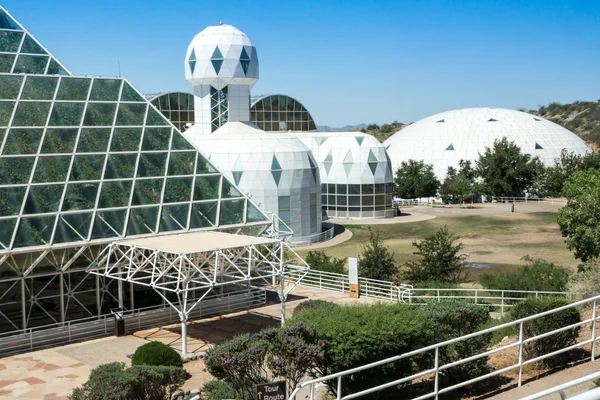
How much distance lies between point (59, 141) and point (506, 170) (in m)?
56.2

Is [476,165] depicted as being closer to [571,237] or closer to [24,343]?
[571,237]

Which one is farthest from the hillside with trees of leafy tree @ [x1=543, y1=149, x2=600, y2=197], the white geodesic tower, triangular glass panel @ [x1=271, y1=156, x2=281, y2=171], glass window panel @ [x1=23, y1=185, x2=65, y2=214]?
glass window panel @ [x1=23, y1=185, x2=65, y2=214]

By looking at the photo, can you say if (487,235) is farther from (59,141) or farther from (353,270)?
(59,141)

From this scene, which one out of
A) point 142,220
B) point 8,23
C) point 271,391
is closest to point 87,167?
point 142,220

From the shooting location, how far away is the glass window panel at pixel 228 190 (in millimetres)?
27969

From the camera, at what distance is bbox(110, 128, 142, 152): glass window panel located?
26594 mm

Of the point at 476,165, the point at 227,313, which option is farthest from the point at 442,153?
the point at 227,313

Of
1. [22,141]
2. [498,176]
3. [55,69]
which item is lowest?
[498,176]

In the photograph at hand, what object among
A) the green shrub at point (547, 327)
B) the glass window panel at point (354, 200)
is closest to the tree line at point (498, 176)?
the glass window panel at point (354, 200)

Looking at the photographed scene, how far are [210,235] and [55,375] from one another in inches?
311

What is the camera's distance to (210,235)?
26.0 meters

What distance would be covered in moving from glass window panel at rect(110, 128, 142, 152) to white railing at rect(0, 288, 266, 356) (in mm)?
5885

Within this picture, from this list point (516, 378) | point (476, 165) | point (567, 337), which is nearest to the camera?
point (516, 378)

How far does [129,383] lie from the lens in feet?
46.1
